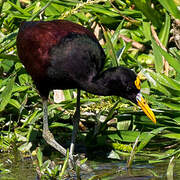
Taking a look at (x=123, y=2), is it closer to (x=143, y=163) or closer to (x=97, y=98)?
(x=97, y=98)

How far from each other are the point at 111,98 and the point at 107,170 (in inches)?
34.5

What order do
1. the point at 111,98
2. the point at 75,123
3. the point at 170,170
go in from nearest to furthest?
the point at 170,170 → the point at 75,123 → the point at 111,98

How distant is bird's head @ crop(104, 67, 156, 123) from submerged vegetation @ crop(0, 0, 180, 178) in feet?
1.21

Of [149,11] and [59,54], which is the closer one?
[59,54]

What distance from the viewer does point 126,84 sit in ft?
14.4

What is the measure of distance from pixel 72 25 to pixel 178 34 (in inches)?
60.8

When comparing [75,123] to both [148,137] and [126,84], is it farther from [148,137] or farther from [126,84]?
[126,84]

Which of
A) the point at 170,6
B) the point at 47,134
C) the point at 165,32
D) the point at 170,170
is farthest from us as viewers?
the point at 165,32

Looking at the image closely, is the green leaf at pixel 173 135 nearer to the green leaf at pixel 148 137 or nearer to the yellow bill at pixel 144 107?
the green leaf at pixel 148 137

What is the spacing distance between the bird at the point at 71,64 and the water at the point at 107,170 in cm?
25

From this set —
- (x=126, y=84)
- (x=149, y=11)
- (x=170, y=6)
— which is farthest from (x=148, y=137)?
(x=149, y=11)

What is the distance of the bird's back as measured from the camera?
4.43 metres

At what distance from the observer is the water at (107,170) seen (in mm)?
4223

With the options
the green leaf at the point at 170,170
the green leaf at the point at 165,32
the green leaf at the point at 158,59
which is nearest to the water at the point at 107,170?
the green leaf at the point at 170,170
